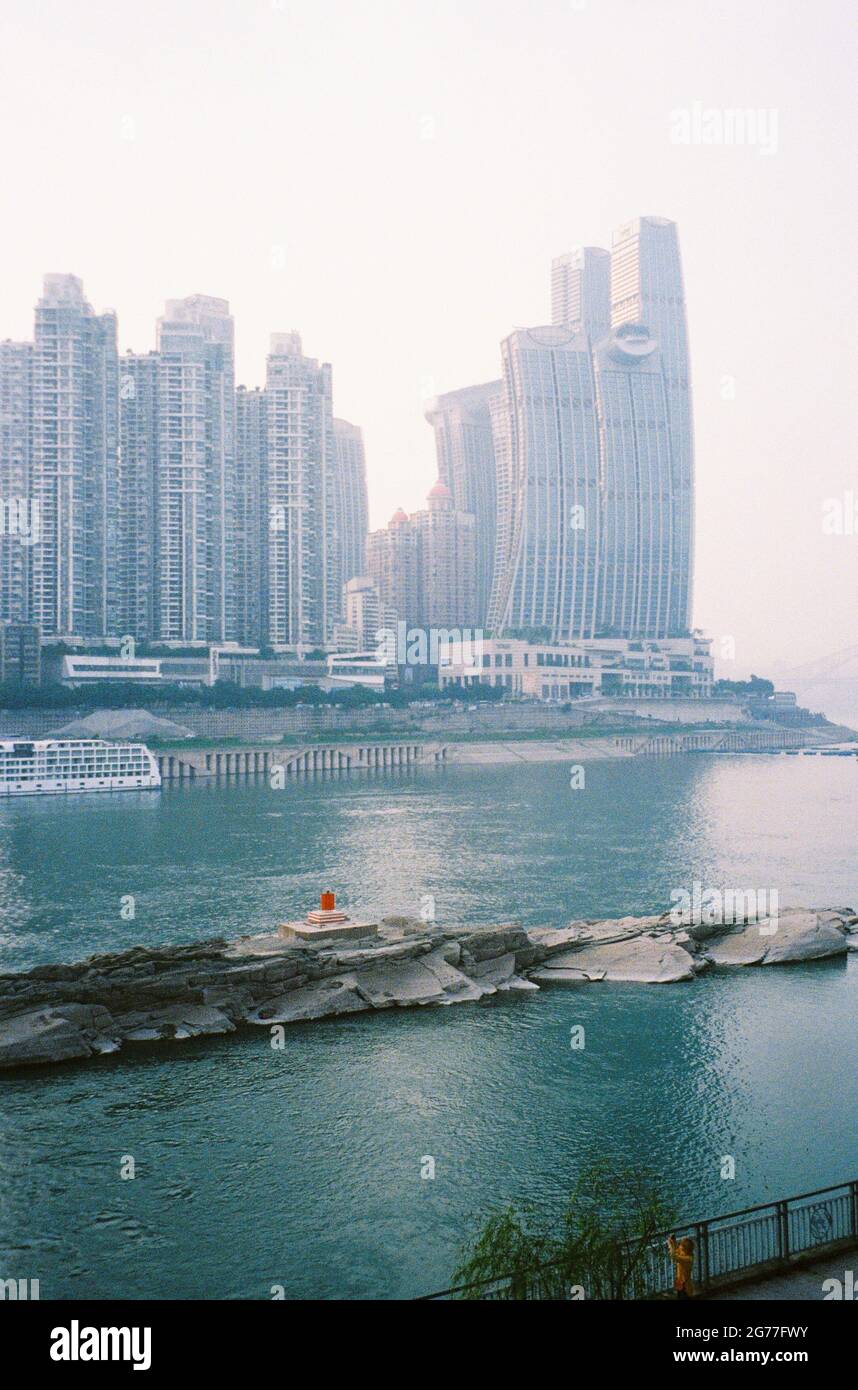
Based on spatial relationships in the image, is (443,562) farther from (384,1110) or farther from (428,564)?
(384,1110)

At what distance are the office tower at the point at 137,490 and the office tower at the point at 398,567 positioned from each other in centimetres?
4879

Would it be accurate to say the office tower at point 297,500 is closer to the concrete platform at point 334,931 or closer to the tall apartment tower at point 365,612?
the tall apartment tower at point 365,612

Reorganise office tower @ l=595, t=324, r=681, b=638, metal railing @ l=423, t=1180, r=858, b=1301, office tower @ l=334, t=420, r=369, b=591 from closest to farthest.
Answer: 1. metal railing @ l=423, t=1180, r=858, b=1301
2. office tower @ l=595, t=324, r=681, b=638
3. office tower @ l=334, t=420, r=369, b=591

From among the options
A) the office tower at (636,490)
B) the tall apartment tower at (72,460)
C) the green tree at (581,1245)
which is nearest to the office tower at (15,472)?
the tall apartment tower at (72,460)

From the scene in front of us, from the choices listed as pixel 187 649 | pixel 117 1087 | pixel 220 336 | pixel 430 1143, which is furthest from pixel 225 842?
pixel 220 336

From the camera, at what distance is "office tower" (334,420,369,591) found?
147500 mm

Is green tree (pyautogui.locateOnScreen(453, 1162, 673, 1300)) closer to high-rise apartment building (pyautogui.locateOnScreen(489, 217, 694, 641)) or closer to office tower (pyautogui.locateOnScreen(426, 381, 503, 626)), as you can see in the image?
high-rise apartment building (pyautogui.locateOnScreen(489, 217, 694, 641))

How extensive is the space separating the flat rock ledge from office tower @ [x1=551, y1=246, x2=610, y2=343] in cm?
15156

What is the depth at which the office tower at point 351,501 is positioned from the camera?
148 metres

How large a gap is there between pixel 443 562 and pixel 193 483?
53307 millimetres

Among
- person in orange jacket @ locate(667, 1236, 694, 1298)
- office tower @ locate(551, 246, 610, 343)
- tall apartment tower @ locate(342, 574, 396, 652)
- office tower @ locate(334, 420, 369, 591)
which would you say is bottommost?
person in orange jacket @ locate(667, 1236, 694, 1298)

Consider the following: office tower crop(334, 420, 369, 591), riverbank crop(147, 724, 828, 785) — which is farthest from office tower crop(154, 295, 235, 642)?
office tower crop(334, 420, 369, 591)

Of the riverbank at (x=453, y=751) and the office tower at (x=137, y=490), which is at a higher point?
the office tower at (x=137, y=490)

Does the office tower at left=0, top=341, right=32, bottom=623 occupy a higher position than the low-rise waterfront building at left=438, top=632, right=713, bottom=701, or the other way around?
the office tower at left=0, top=341, right=32, bottom=623
